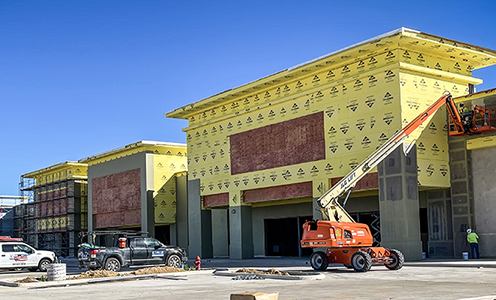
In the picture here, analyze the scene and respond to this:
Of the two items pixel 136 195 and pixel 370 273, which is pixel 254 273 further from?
pixel 136 195

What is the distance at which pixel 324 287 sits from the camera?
16.7 meters

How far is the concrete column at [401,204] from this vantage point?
28562mm

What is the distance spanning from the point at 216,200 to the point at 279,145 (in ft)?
26.5

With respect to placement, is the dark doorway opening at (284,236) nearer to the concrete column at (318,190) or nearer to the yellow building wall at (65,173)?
the concrete column at (318,190)

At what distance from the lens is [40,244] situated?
66.9 metres

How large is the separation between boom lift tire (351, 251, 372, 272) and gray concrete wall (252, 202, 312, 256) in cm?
A: 1627

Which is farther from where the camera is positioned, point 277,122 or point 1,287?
Answer: point 277,122

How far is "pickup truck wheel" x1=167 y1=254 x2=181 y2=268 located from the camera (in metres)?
28.8

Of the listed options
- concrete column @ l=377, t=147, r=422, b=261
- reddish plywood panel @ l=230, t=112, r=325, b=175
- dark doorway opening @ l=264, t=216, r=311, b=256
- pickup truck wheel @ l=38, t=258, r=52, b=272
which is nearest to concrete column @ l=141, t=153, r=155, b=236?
dark doorway opening @ l=264, t=216, r=311, b=256

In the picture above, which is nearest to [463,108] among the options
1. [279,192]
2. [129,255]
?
[279,192]

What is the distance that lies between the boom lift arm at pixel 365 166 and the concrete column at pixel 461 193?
202cm

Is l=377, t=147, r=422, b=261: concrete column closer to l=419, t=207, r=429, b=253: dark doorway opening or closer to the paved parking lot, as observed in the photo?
l=419, t=207, r=429, b=253: dark doorway opening

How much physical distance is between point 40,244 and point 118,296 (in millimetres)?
54995

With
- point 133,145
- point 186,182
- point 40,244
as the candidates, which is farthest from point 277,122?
point 40,244
